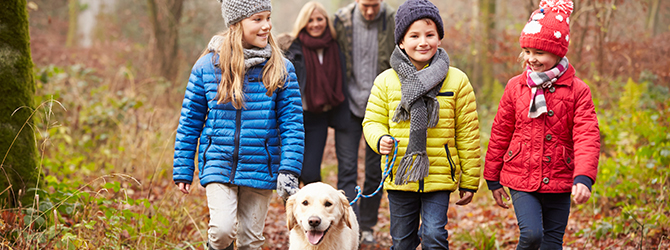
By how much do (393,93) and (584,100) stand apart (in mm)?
1227

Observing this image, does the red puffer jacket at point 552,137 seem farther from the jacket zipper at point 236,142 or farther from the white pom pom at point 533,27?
the jacket zipper at point 236,142

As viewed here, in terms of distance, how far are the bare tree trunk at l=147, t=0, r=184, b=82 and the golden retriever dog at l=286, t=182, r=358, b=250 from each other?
925 centimetres

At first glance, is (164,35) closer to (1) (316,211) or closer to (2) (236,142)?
(2) (236,142)

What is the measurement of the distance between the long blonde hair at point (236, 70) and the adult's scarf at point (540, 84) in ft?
5.57

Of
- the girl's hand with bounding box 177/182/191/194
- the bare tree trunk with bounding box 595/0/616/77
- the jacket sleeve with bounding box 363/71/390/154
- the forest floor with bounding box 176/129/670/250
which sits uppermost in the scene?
the bare tree trunk with bounding box 595/0/616/77

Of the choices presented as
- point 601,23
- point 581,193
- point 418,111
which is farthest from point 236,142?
point 601,23

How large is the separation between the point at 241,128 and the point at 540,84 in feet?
6.62

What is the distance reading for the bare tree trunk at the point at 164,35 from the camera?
1135 cm

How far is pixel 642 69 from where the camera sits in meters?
8.93

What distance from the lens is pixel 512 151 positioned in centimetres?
327

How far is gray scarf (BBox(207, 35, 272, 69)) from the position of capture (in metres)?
3.52

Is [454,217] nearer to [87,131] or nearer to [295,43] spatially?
[295,43]

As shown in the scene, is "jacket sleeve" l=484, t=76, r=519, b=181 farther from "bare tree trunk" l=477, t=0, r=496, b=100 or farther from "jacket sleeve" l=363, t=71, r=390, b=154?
"bare tree trunk" l=477, t=0, r=496, b=100

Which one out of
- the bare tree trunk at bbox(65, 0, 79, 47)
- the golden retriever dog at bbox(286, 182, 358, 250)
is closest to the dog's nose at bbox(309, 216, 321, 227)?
the golden retriever dog at bbox(286, 182, 358, 250)
